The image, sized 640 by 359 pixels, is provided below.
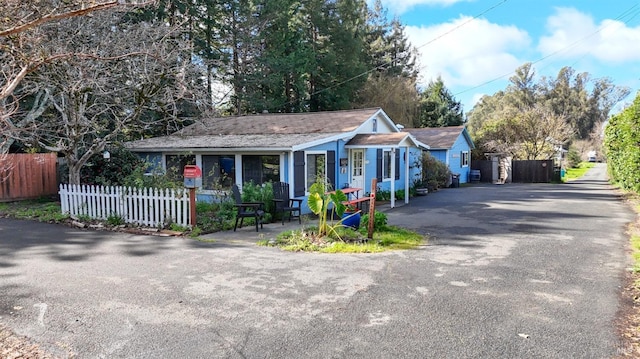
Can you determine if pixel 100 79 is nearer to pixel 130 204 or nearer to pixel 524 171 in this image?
pixel 130 204

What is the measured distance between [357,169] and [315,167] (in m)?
2.58

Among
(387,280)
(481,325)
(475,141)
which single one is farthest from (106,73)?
(475,141)

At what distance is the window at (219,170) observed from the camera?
13.7 meters

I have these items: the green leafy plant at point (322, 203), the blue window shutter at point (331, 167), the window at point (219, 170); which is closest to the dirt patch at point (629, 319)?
the green leafy plant at point (322, 203)

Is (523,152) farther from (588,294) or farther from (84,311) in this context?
(84,311)

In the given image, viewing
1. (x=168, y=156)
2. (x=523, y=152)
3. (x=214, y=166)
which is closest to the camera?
(x=214, y=166)

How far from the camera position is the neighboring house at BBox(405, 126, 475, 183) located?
24.5 metres

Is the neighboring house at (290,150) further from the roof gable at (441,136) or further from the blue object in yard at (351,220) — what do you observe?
the roof gable at (441,136)

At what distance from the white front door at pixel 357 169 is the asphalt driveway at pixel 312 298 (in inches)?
278

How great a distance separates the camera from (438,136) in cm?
2614

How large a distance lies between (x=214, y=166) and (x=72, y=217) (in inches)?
174

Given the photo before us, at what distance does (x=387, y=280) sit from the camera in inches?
224

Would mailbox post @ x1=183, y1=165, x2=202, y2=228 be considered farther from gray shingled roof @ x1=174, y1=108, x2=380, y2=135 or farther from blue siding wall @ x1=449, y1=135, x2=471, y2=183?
blue siding wall @ x1=449, y1=135, x2=471, y2=183

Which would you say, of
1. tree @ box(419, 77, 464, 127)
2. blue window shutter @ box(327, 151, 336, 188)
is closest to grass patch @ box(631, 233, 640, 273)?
blue window shutter @ box(327, 151, 336, 188)
